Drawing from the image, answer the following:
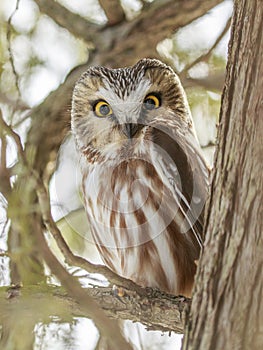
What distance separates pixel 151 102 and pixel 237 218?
1461 mm

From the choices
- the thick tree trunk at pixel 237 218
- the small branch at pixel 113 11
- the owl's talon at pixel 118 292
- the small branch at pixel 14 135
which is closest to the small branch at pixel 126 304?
the owl's talon at pixel 118 292

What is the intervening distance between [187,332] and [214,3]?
84.3 inches

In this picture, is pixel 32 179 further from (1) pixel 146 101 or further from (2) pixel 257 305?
(2) pixel 257 305

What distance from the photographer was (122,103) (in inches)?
121

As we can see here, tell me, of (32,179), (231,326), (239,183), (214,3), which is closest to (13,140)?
(32,179)

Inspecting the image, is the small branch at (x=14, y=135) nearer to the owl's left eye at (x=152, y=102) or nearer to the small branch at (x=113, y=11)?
the owl's left eye at (x=152, y=102)

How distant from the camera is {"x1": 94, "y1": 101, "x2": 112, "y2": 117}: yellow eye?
3.17 metres

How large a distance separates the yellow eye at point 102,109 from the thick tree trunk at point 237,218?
50.0 inches

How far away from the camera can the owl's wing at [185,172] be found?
9.50ft

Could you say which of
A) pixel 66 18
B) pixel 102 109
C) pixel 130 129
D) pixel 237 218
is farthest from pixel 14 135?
pixel 66 18

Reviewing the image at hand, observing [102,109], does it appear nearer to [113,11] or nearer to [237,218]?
[113,11]

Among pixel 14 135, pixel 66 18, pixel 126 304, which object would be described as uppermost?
pixel 66 18

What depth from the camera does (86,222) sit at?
344cm

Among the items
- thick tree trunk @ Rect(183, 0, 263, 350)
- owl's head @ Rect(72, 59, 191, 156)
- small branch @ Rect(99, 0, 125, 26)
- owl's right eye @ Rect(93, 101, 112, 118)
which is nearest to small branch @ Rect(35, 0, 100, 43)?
small branch @ Rect(99, 0, 125, 26)
